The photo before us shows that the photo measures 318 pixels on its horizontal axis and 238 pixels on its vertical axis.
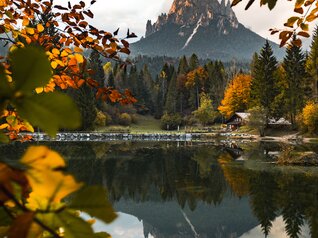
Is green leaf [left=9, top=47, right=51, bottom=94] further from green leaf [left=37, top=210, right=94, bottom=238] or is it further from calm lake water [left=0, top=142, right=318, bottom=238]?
calm lake water [left=0, top=142, right=318, bottom=238]

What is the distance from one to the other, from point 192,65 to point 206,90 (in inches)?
420

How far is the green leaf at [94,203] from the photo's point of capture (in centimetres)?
42

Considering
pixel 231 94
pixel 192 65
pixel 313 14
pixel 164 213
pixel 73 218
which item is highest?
pixel 192 65

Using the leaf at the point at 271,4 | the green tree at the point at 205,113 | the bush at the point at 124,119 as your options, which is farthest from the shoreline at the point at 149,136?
the leaf at the point at 271,4

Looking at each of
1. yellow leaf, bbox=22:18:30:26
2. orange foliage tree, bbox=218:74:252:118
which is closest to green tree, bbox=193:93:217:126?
orange foliage tree, bbox=218:74:252:118

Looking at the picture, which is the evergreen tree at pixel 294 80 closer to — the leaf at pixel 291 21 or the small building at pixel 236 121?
the small building at pixel 236 121

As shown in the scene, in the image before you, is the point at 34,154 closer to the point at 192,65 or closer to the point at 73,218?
the point at 73,218

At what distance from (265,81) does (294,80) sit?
3946 mm

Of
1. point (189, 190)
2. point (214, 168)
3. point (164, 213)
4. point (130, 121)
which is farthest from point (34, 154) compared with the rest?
point (130, 121)

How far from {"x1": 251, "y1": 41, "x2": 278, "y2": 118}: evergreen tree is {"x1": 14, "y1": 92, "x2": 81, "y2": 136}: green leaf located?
2000 inches

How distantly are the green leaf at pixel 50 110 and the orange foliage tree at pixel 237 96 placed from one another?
2198 inches

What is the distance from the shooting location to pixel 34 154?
0.37 meters

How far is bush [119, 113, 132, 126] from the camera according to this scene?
60888mm

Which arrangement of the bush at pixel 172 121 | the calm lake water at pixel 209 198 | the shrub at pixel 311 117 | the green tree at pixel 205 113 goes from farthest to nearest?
1. the bush at pixel 172 121
2. the green tree at pixel 205 113
3. the shrub at pixel 311 117
4. the calm lake water at pixel 209 198
